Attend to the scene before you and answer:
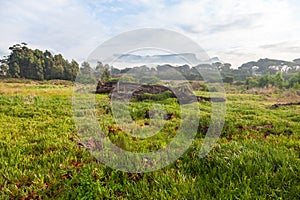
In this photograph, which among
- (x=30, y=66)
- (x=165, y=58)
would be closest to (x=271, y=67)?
(x=30, y=66)

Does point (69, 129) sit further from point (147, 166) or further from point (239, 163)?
point (239, 163)

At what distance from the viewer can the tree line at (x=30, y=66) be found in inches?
2003

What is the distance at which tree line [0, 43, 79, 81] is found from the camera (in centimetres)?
5088

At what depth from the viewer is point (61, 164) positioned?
3449 millimetres

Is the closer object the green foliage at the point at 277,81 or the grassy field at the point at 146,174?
the grassy field at the point at 146,174

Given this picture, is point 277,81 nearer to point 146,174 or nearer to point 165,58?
point 165,58

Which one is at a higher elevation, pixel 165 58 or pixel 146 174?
pixel 165 58

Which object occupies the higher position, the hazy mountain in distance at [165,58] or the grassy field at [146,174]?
the hazy mountain in distance at [165,58]

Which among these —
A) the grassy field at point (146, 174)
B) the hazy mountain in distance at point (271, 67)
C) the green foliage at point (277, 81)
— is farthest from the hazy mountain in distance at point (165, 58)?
the hazy mountain in distance at point (271, 67)

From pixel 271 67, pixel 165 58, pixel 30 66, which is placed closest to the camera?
pixel 165 58

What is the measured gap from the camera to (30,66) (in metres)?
51.6

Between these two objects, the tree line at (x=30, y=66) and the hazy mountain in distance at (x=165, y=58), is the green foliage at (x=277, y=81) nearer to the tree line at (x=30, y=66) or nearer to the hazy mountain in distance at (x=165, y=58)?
the hazy mountain in distance at (x=165, y=58)

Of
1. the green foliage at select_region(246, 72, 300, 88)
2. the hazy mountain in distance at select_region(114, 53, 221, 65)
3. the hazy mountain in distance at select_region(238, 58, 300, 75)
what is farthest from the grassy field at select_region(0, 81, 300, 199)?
the hazy mountain in distance at select_region(238, 58, 300, 75)

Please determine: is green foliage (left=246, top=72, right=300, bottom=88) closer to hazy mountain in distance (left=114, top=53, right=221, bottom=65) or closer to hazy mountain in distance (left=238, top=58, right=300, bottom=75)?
hazy mountain in distance (left=114, top=53, right=221, bottom=65)
